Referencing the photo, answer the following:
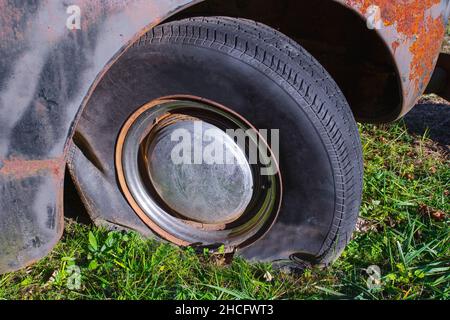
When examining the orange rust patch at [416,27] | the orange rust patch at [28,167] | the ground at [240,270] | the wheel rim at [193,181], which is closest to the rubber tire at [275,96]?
the wheel rim at [193,181]

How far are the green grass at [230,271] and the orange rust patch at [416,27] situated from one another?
647 millimetres

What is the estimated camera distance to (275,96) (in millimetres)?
1706

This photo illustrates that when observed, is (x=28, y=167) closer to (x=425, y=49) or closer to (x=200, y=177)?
(x=200, y=177)

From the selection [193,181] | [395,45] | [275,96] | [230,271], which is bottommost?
[230,271]

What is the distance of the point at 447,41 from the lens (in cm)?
410

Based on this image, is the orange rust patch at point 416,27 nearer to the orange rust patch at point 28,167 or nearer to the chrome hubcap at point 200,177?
the chrome hubcap at point 200,177

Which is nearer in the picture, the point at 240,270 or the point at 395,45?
the point at 395,45

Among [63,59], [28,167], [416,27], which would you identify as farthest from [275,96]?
[28,167]

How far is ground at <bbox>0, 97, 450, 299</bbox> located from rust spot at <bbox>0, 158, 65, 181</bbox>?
52cm

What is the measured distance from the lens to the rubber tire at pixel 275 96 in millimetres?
1694

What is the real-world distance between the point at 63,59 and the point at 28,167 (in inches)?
13.7

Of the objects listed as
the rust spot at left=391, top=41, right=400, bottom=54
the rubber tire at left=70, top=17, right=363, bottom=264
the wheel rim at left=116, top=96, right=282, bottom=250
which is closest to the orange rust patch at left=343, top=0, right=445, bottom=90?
the rust spot at left=391, top=41, right=400, bottom=54

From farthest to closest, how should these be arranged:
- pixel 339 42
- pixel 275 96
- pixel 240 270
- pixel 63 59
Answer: pixel 339 42, pixel 240 270, pixel 275 96, pixel 63 59

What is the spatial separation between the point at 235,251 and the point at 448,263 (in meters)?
0.80
